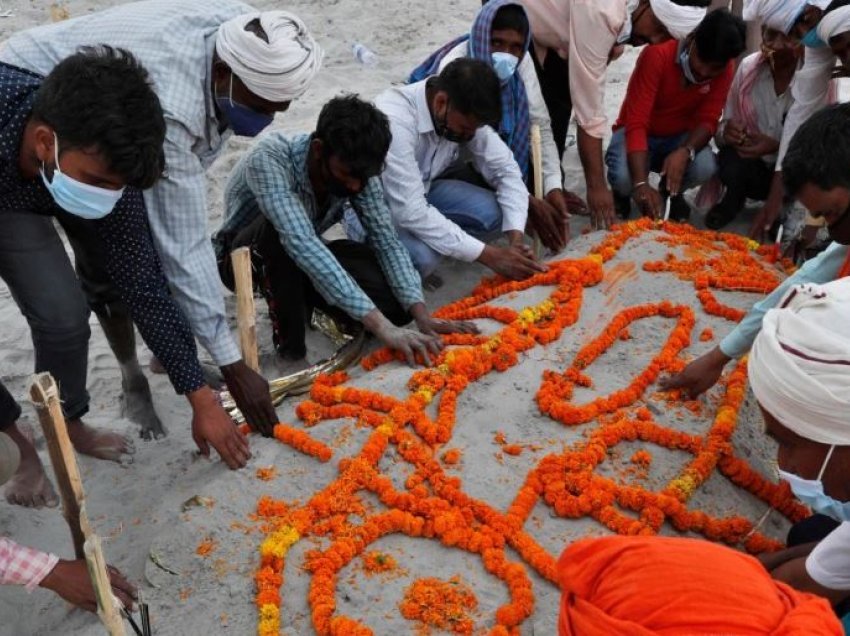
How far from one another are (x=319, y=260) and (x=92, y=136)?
57.4 inches

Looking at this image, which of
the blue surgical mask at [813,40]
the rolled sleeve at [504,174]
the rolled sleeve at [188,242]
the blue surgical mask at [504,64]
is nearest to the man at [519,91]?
the blue surgical mask at [504,64]

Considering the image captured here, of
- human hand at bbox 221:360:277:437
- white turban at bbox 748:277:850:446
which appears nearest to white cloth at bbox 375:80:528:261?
human hand at bbox 221:360:277:437

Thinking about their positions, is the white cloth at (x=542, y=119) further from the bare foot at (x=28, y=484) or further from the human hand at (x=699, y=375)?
the bare foot at (x=28, y=484)

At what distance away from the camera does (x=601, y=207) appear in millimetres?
4949

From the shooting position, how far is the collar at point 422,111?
417 cm

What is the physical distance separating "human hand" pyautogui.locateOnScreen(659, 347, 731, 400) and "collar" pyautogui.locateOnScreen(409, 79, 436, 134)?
1.80 metres

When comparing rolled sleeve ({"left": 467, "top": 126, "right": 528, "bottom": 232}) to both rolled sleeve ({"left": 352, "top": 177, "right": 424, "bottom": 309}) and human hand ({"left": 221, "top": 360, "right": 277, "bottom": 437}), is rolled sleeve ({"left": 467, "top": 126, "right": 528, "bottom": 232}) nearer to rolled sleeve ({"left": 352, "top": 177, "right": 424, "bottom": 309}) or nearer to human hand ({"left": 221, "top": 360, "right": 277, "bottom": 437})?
rolled sleeve ({"left": 352, "top": 177, "right": 424, "bottom": 309})

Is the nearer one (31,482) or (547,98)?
(31,482)

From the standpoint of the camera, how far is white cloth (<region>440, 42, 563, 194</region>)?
480 centimetres

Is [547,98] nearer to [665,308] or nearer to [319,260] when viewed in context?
[665,308]

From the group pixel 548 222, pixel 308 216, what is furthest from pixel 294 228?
pixel 548 222

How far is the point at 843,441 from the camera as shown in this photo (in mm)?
1861

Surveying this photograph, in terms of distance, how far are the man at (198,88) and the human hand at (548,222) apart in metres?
1.98

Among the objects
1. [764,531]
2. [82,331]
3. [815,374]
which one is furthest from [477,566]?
[82,331]
